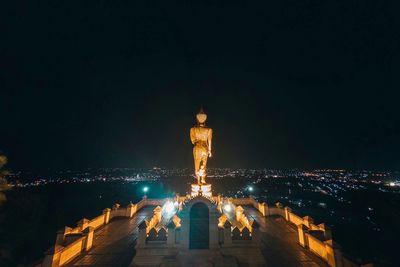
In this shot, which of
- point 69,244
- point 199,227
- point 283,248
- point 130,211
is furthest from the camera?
point 130,211

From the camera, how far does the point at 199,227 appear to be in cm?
1141

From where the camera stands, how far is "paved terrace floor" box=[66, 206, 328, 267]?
10.8m

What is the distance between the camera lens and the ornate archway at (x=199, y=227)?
10.9 meters

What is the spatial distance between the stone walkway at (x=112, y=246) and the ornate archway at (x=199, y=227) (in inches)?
133

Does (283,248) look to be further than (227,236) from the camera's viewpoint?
Yes

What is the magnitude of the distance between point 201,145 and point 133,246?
888cm

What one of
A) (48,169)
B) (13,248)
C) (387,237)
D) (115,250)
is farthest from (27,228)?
(48,169)

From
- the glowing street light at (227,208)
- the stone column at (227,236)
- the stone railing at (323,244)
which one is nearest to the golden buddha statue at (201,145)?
the glowing street light at (227,208)

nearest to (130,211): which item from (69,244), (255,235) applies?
(69,244)

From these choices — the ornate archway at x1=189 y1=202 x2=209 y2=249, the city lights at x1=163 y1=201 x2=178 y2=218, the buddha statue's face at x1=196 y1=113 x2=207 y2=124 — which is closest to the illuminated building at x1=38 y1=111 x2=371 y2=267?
the ornate archway at x1=189 y1=202 x2=209 y2=249

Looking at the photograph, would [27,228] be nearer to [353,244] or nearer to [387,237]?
[353,244]

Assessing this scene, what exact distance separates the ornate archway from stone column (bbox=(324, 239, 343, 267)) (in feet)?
19.2

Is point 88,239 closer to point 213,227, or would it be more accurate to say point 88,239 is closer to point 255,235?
point 213,227

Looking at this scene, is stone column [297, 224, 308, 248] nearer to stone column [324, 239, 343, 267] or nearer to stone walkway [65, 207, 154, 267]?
stone column [324, 239, 343, 267]
